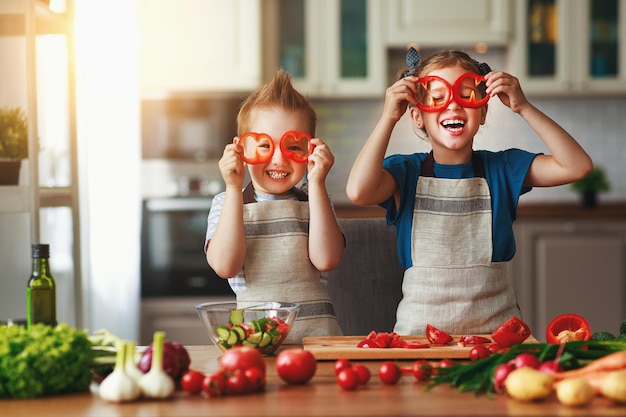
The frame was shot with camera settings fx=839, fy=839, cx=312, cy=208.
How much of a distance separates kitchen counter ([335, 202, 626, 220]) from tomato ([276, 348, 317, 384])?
2.98m

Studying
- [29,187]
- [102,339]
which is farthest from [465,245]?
[29,187]

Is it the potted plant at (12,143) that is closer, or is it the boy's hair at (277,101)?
the boy's hair at (277,101)

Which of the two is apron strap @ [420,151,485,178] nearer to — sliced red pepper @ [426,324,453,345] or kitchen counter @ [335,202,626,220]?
sliced red pepper @ [426,324,453,345]

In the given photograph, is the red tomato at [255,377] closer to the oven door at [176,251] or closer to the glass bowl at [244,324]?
the glass bowl at [244,324]

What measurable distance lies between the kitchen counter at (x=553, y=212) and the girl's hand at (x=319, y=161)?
2.51 meters

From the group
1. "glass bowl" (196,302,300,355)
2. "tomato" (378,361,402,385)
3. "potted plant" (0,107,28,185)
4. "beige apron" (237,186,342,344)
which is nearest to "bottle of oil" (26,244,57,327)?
"glass bowl" (196,302,300,355)

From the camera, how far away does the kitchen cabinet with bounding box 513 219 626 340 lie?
4188 mm

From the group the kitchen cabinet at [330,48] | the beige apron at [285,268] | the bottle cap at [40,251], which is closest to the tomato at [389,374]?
the beige apron at [285,268]

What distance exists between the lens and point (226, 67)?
430 centimetres

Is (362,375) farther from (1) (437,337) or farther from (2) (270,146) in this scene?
(2) (270,146)

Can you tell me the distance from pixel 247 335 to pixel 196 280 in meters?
2.86

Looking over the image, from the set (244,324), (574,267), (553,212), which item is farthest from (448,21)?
(244,324)

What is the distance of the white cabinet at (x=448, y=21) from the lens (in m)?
4.41

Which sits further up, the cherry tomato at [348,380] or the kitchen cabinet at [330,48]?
the kitchen cabinet at [330,48]
